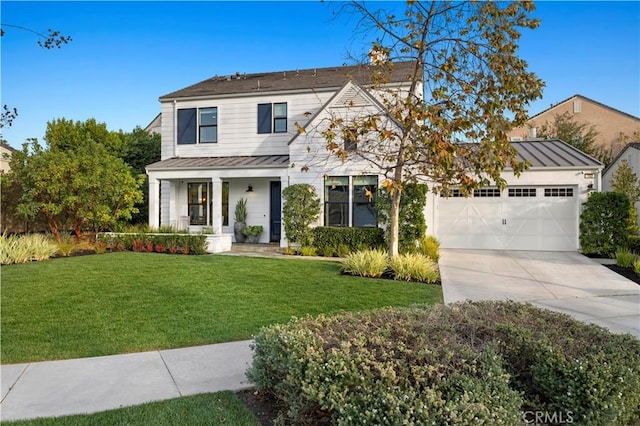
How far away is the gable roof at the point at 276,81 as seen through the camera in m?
16.6

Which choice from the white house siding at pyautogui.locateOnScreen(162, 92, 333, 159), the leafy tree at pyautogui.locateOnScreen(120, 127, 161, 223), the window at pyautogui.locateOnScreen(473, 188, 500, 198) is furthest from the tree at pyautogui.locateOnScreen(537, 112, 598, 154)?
the leafy tree at pyautogui.locateOnScreen(120, 127, 161, 223)

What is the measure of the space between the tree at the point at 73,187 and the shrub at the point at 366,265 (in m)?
9.59

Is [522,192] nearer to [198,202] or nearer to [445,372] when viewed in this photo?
[198,202]

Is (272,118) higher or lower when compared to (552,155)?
higher

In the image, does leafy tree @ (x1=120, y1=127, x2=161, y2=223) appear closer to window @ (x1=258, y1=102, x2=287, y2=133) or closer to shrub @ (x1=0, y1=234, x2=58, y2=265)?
window @ (x1=258, y1=102, x2=287, y2=133)

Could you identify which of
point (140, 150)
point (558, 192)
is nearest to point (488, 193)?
point (558, 192)

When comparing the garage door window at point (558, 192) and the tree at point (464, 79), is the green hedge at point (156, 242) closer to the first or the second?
the tree at point (464, 79)

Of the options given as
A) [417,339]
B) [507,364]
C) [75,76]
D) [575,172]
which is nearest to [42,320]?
[417,339]

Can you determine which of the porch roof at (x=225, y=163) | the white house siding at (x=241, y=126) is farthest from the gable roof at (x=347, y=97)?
the porch roof at (x=225, y=163)

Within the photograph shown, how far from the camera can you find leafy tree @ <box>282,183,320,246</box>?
14.2 meters

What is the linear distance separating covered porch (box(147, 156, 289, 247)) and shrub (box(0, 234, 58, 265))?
422cm

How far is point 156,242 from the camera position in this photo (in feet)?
46.8

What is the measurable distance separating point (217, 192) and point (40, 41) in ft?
38.4

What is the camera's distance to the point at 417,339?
11.6ft
